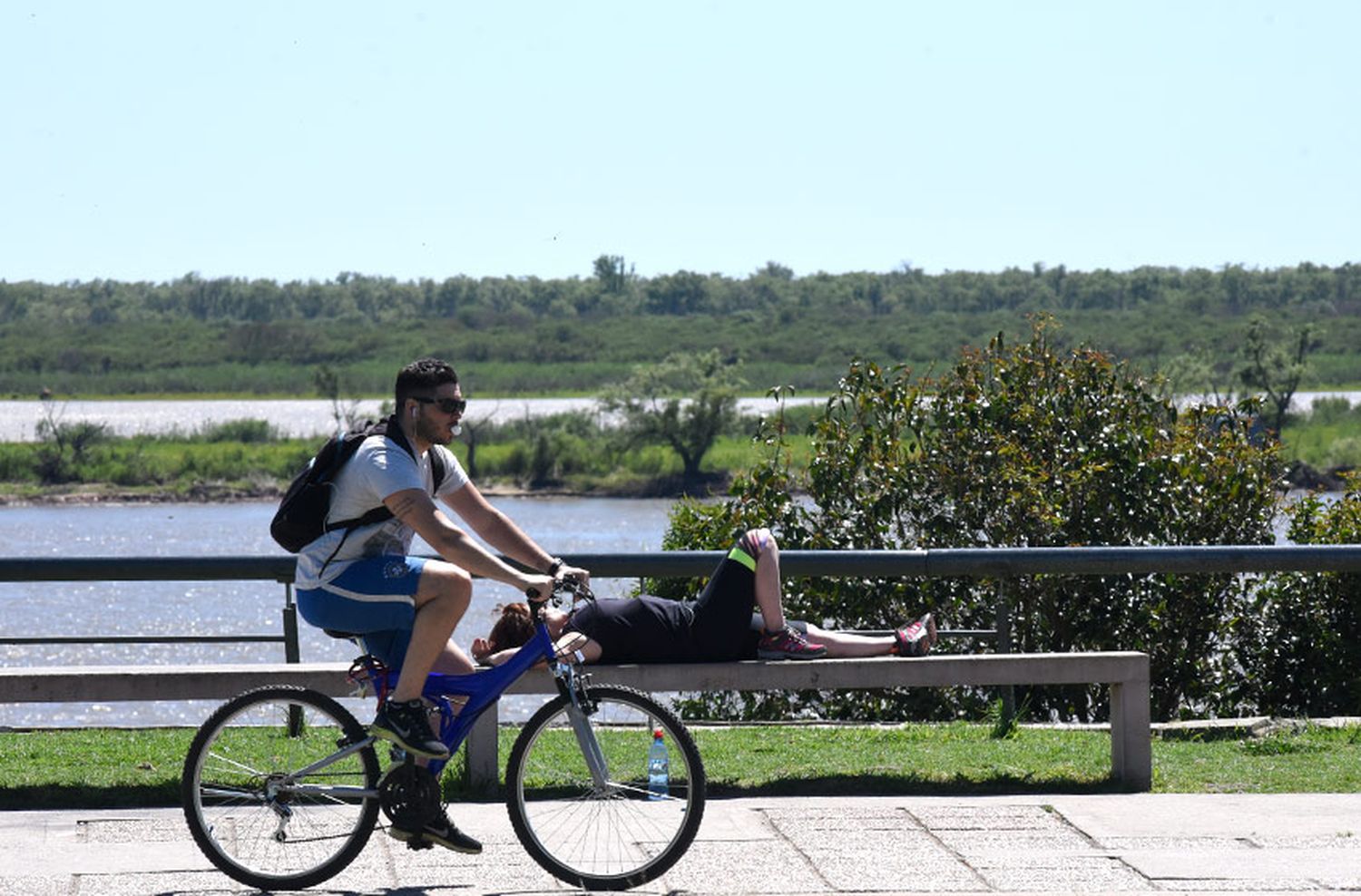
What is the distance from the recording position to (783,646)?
24.6 ft

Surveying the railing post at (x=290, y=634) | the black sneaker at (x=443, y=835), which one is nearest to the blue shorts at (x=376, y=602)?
the black sneaker at (x=443, y=835)

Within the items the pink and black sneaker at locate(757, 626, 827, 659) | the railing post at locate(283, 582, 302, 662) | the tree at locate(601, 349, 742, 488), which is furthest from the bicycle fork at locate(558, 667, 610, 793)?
the tree at locate(601, 349, 742, 488)

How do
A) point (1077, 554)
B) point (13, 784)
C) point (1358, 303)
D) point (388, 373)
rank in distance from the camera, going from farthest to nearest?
point (1358, 303), point (388, 373), point (1077, 554), point (13, 784)

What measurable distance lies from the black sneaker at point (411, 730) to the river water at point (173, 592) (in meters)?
3.19

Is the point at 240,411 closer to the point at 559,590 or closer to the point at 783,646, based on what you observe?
the point at 783,646

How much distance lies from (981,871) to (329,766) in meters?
2.04

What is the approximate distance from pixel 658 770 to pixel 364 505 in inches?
48.1

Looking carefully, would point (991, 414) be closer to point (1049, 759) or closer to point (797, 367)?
point (1049, 759)

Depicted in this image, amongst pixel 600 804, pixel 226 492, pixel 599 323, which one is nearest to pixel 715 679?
pixel 600 804

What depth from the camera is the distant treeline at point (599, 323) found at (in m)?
133

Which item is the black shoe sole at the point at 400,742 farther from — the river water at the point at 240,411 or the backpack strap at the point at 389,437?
the river water at the point at 240,411

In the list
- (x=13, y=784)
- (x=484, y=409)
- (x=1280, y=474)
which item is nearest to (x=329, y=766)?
(x=13, y=784)

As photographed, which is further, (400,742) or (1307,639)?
(1307,639)

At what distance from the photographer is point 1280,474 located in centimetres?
1403
